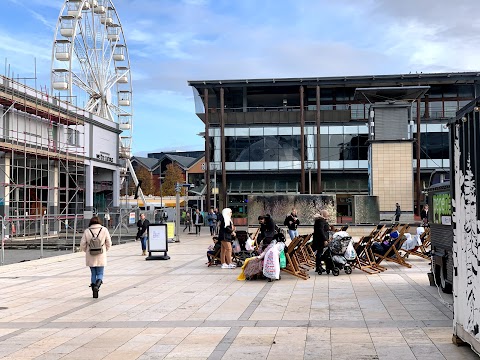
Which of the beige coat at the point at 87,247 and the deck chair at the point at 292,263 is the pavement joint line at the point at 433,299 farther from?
the beige coat at the point at 87,247

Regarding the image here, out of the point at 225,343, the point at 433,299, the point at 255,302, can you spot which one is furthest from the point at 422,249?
the point at 225,343

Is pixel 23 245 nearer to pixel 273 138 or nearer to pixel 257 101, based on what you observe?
pixel 273 138

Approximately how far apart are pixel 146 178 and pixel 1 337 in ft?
283

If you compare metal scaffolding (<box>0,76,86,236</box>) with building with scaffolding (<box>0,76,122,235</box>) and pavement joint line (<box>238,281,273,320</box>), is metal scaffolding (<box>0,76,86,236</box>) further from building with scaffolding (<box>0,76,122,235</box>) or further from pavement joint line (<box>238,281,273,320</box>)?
pavement joint line (<box>238,281,273,320</box>)

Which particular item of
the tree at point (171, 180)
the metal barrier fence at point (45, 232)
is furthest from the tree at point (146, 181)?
the metal barrier fence at point (45, 232)

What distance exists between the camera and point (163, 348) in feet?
24.0

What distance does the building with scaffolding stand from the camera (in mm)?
34125

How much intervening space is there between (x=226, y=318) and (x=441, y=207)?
4.91 m

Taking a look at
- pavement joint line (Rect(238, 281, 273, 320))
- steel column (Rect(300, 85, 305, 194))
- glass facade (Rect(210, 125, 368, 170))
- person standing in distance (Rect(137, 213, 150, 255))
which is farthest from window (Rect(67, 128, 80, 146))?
pavement joint line (Rect(238, 281, 273, 320))

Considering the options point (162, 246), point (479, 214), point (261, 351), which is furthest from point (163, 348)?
point (162, 246)

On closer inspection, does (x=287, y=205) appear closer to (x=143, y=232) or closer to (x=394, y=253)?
(x=143, y=232)

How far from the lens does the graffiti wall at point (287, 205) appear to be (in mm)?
34000

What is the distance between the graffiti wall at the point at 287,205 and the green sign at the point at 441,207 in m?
21.8

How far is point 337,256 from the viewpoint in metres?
15.1
